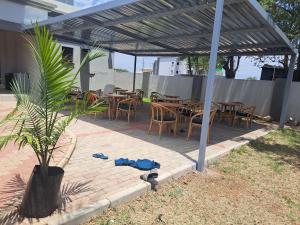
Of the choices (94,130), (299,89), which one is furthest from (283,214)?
(299,89)

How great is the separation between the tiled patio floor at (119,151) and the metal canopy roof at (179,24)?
2.13m

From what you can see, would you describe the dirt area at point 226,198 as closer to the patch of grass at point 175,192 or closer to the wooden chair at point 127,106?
the patch of grass at point 175,192

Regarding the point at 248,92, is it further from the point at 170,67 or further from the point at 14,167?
the point at 170,67

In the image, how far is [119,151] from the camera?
4.94 m

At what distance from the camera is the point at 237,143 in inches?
251

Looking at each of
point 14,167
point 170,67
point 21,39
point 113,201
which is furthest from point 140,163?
point 170,67

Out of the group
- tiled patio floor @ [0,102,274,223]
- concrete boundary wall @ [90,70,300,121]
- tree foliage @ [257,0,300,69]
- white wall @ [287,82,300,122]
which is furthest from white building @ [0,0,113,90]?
white wall @ [287,82,300,122]

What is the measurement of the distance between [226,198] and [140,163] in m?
1.38

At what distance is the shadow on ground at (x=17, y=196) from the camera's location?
2.52 meters

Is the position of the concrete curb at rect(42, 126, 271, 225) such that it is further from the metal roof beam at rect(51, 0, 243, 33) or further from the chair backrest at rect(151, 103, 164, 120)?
the metal roof beam at rect(51, 0, 243, 33)

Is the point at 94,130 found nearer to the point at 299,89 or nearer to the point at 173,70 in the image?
the point at 299,89

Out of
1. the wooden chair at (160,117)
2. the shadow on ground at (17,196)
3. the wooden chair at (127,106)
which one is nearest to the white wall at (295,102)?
the wooden chair at (160,117)

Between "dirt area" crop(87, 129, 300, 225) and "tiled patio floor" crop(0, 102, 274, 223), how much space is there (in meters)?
0.30

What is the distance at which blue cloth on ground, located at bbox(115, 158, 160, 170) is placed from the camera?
13.4 ft
